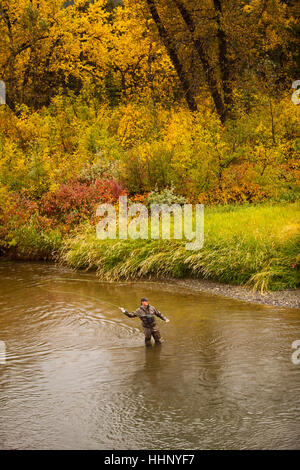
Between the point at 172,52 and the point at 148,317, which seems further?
the point at 172,52

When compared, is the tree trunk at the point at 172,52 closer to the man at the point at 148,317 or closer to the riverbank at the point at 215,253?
the riverbank at the point at 215,253

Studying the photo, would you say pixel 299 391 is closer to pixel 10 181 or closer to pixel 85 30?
pixel 10 181

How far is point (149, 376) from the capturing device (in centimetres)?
757

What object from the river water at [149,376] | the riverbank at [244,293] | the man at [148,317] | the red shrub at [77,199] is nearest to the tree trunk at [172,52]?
the red shrub at [77,199]

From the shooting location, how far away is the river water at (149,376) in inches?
236

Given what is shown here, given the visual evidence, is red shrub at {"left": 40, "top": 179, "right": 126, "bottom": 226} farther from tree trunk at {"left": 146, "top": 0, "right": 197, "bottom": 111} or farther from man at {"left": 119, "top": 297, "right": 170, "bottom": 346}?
man at {"left": 119, "top": 297, "right": 170, "bottom": 346}

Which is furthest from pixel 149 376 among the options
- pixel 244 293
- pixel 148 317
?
pixel 244 293

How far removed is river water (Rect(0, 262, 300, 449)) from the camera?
6.00m

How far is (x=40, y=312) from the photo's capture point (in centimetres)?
1089

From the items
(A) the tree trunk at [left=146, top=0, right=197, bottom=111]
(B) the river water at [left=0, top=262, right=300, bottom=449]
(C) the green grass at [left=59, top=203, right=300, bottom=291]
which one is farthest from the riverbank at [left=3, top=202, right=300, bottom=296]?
(A) the tree trunk at [left=146, top=0, right=197, bottom=111]

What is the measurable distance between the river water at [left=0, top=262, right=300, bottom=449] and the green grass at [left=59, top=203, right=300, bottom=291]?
95 centimetres

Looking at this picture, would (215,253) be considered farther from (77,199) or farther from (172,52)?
(172,52)

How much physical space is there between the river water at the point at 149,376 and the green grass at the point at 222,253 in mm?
946

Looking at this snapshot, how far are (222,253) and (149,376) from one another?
5094 millimetres
